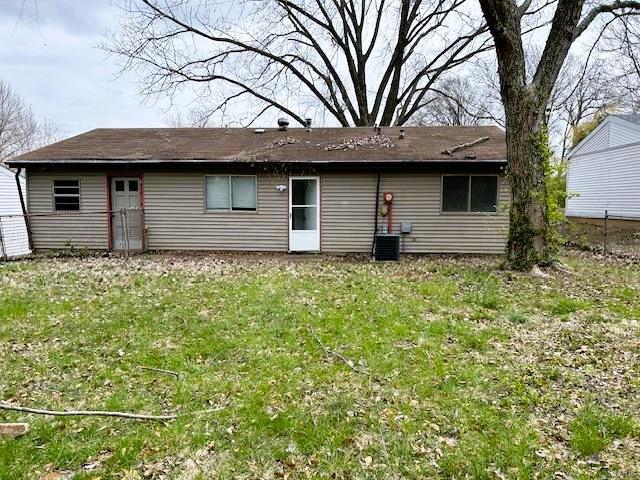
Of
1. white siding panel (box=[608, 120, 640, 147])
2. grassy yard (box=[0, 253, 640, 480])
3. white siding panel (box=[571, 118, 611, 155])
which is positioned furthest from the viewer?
white siding panel (box=[571, 118, 611, 155])

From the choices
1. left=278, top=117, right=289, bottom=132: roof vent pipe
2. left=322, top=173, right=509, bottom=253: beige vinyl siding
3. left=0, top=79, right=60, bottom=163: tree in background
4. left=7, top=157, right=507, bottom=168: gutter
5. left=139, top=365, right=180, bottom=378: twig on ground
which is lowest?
left=139, top=365, right=180, bottom=378: twig on ground

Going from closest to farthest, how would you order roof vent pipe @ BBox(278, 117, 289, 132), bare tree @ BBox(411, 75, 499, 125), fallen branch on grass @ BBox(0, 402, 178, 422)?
fallen branch on grass @ BBox(0, 402, 178, 422)
roof vent pipe @ BBox(278, 117, 289, 132)
bare tree @ BBox(411, 75, 499, 125)

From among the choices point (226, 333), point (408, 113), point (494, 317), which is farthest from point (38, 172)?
point (408, 113)

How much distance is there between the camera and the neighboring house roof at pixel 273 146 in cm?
1166

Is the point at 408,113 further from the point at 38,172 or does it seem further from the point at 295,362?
the point at 295,362

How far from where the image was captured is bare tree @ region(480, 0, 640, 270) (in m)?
8.37

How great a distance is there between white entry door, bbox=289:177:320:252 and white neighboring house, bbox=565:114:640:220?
11676 mm

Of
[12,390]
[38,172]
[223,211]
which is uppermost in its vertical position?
[38,172]

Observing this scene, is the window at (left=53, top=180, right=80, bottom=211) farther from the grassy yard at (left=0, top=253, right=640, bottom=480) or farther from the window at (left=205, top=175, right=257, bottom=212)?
the grassy yard at (left=0, top=253, right=640, bottom=480)

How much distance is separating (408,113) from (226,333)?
19987 millimetres

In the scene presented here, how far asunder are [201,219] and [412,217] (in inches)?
231

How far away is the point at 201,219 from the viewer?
12.2 m

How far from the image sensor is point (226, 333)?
5168 millimetres

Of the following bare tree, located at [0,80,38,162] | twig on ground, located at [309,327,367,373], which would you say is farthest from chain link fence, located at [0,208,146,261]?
bare tree, located at [0,80,38,162]
